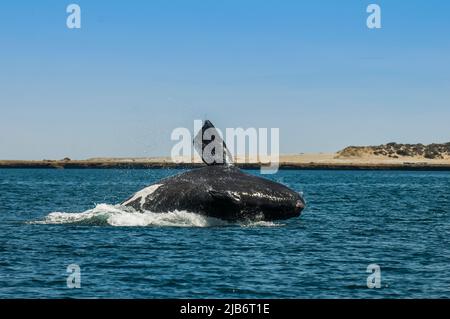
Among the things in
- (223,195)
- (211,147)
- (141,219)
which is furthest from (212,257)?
(141,219)

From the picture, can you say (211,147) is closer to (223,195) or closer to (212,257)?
(223,195)

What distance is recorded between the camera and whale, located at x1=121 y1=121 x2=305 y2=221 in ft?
87.5

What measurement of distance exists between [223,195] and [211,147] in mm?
1948

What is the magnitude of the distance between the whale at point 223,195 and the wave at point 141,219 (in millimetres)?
332

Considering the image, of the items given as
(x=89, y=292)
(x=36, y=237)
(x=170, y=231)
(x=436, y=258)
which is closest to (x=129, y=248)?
(x=170, y=231)

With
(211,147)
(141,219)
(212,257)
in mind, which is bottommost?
(212,257)

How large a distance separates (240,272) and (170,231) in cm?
716

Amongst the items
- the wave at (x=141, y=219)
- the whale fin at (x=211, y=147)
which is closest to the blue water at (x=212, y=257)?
the wave at (x=141, y=219)

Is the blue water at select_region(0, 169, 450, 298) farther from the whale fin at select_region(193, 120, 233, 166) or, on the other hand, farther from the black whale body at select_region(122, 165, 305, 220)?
the whale fin at select_region(193, 120, 233, 166)

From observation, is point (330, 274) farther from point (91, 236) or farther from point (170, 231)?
point (91, 236)

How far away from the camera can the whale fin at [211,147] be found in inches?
1049

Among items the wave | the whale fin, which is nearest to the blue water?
the wave

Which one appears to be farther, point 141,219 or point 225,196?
point 141,219

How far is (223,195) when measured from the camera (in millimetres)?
26406
